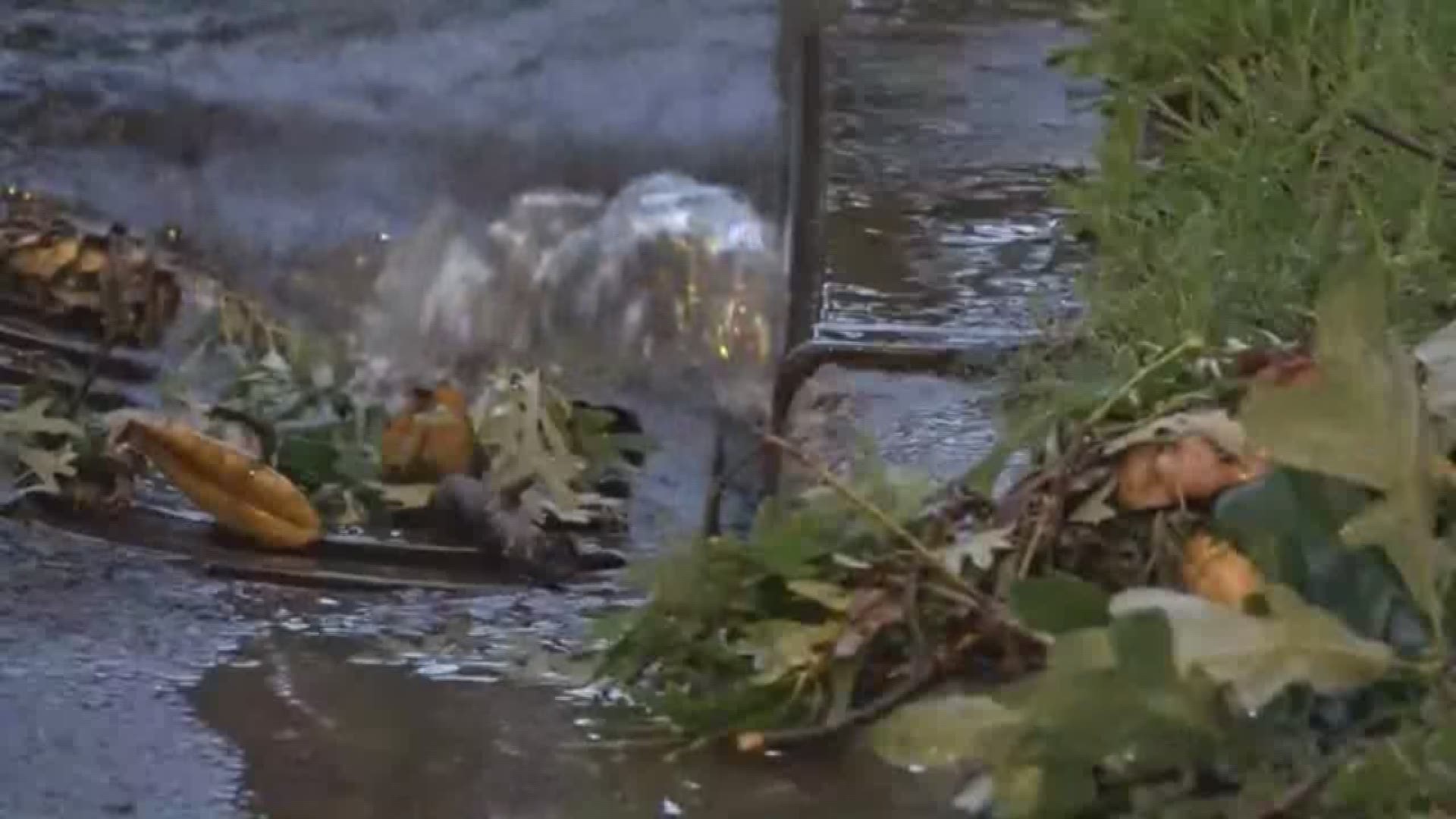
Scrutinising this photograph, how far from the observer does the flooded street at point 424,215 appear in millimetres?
2271

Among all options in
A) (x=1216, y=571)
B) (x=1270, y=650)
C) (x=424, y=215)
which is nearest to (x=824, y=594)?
(x=1216, y=571)

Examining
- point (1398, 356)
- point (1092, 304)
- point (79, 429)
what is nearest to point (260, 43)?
point (79, 429)

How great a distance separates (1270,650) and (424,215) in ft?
11.9

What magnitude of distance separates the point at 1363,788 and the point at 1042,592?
0.31m

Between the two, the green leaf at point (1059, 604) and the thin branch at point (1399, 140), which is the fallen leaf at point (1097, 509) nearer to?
the green leaf at point (1059, 604)

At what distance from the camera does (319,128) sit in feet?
19.0

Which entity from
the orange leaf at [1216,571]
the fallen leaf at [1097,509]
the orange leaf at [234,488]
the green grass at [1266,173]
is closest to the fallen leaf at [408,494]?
the orange leaf at [234,488]

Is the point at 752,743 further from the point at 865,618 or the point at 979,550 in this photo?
the point at 979,550

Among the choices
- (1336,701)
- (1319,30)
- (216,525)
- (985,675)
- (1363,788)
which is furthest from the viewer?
(1319,30)

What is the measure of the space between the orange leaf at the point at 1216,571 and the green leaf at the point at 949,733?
356 millimetres

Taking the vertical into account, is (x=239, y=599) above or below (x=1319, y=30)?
below

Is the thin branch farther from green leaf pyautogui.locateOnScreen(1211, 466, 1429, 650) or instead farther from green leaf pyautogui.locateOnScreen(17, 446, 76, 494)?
green leaf pyautogui.locateOnScreen(17, 446, 76, 494)

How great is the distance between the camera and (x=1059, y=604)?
6.19ft

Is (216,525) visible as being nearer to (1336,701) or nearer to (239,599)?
(239,599)
